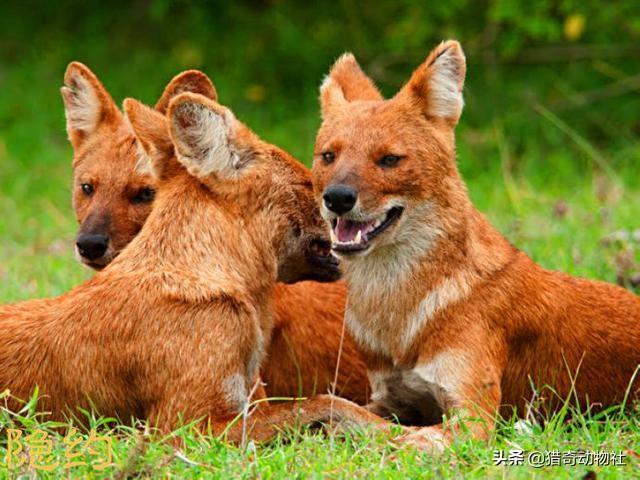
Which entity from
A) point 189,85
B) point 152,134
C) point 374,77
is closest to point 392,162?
point 152,134

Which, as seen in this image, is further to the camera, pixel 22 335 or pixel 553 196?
pixel 553 196

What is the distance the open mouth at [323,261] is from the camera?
597 centimetres

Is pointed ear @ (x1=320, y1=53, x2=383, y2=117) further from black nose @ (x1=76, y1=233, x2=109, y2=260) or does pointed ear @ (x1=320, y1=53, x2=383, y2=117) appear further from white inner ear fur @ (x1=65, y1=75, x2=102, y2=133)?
white inner ear fur @ (x1=65, y1=75, x2=102, y2=133)

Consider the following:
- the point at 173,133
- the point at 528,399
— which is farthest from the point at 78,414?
the point at 528,399

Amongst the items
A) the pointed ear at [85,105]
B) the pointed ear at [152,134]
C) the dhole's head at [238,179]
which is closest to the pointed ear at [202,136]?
the dhole's head at [238,179]

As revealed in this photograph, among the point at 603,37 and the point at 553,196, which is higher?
the point at 603,37

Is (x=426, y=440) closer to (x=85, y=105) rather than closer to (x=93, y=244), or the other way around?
(x=93, y=244)

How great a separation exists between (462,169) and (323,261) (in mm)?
5654

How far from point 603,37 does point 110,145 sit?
641 centimetres

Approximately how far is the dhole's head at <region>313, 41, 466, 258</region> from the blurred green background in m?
2.53

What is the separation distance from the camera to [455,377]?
558 centimetres

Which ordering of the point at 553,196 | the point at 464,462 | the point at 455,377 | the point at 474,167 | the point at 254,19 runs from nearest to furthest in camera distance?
the point at 464,462
the point at 455,377
the point at 553,196
the point at 474,167
the point at 254,19

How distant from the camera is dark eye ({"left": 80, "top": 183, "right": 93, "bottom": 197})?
696cm

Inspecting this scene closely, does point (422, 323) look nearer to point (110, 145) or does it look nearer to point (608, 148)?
point (110, 145)
